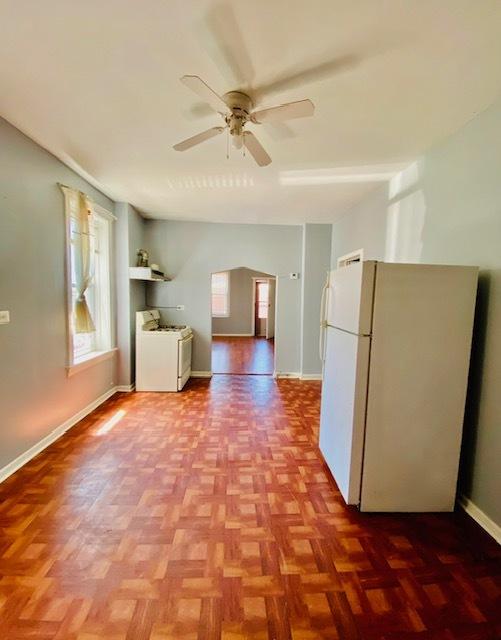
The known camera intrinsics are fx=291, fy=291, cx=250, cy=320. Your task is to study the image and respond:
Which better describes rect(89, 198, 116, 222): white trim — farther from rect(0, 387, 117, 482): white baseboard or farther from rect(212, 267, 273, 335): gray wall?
rect(212, 267, 273, 335): gray wall

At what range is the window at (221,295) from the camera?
10.4 meters

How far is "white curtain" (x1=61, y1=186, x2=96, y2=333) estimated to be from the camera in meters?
3.18

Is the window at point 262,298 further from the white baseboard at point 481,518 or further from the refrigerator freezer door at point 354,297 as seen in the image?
the white baseboard at point 481,518

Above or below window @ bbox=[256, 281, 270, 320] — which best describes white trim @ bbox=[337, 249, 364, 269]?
above

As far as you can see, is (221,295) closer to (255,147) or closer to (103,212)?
(103,212)

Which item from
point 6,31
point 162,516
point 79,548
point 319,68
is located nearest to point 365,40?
point 319,68

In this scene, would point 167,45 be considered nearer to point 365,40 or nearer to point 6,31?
point 6,31

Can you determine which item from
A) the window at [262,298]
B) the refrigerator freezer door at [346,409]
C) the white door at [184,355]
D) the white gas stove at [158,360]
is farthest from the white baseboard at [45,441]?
the window at [262,298]

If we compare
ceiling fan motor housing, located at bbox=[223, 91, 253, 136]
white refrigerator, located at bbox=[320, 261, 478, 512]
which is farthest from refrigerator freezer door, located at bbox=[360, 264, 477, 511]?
ceiling fan motor housing, located at bbox=[223, 91, 253, 136]

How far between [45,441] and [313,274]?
435cm

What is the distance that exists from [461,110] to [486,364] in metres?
1.71

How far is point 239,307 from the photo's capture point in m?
10.5

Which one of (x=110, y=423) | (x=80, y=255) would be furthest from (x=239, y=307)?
(x=110, y=423)

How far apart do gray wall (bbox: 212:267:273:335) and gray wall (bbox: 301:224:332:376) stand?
533 cm
